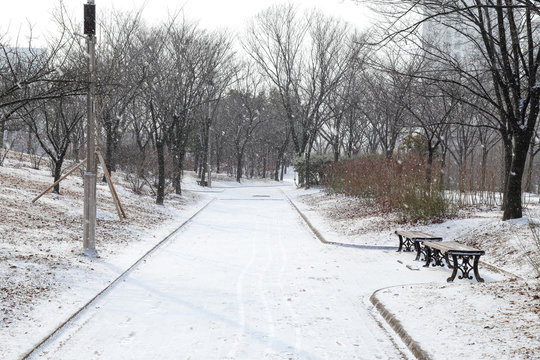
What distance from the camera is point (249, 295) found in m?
7.46

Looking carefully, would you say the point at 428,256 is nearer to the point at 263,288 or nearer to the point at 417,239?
the point at 417,239

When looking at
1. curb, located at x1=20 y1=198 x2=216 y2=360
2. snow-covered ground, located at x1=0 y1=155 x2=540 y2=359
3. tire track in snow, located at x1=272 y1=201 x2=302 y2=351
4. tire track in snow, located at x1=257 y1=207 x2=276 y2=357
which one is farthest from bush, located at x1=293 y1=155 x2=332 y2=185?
curb, located at x1=20 y1=198 x2=216 y2=360

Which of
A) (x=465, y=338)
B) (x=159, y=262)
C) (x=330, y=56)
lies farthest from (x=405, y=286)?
(x=330, y=56)

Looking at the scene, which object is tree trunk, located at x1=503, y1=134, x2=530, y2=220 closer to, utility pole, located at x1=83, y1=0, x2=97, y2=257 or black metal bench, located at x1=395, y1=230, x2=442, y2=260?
black metal bench, located at x1=395, y1=230, x2=442, y2=260

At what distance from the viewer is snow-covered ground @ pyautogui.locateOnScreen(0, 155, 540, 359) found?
5246 mm

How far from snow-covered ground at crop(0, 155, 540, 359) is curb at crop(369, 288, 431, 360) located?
0.06m

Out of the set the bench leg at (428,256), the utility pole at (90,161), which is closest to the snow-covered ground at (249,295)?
the bench leg at (428,256)

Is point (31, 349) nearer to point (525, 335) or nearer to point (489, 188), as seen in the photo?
point (525, 335)

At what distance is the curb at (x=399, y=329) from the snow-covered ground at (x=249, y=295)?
58 millimetres

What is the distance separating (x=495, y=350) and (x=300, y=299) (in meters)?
2.93

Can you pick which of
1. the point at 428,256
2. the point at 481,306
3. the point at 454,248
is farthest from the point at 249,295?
the point at 428,256

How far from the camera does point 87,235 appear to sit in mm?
9984

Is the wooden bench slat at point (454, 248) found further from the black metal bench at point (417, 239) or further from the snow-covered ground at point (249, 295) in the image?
the black metal bench at point (417, 239)

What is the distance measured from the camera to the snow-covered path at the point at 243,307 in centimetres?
522
